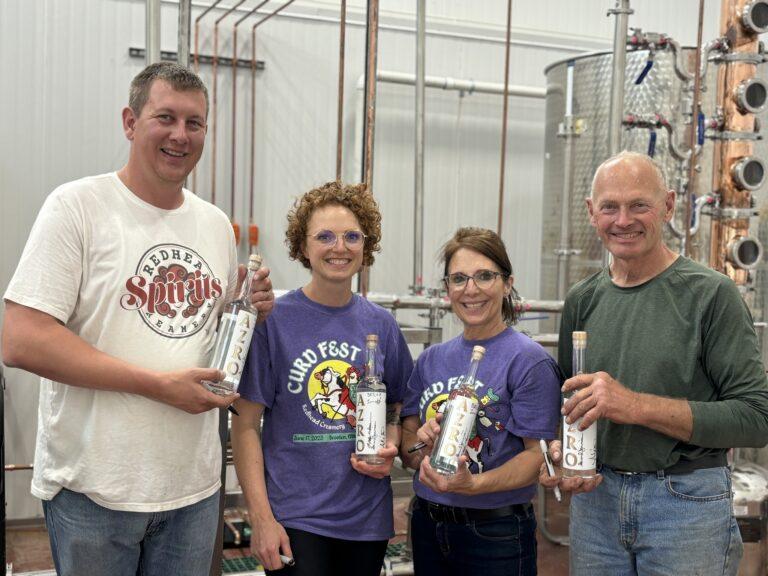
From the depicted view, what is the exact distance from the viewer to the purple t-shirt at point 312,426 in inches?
73.5

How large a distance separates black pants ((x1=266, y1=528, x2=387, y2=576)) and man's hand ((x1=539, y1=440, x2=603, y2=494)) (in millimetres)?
407

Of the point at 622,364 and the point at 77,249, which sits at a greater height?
the point at 77,249

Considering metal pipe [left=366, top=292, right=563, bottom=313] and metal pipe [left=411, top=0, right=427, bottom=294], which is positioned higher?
metal pipe [left=411, top=0, right=427, bottom=294]

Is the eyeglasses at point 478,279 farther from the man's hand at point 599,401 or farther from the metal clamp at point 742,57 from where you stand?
the metal clamp at point 742,57

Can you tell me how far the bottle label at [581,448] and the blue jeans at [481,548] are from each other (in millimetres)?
244

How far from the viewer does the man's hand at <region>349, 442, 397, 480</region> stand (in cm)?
185

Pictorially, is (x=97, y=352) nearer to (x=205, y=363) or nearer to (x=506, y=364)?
(x=205, y=363)

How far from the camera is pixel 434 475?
Answer: 1.78 metres

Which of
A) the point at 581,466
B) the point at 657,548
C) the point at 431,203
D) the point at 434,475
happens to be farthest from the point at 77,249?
the point at 431,203

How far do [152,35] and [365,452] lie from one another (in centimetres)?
135

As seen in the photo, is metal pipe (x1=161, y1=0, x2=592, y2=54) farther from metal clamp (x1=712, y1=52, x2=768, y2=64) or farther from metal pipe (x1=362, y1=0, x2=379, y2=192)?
metal pipe (x1=362, y1=0, x2=379, y2=192)

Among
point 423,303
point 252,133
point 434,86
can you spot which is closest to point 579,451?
point 423,303

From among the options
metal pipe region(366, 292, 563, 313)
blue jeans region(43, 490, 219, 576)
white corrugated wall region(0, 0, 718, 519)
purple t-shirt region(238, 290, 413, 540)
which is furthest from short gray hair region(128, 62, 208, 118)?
white corrugated wall region(0, 0, 718, 519)

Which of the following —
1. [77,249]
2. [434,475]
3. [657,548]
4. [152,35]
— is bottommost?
[657,548]
